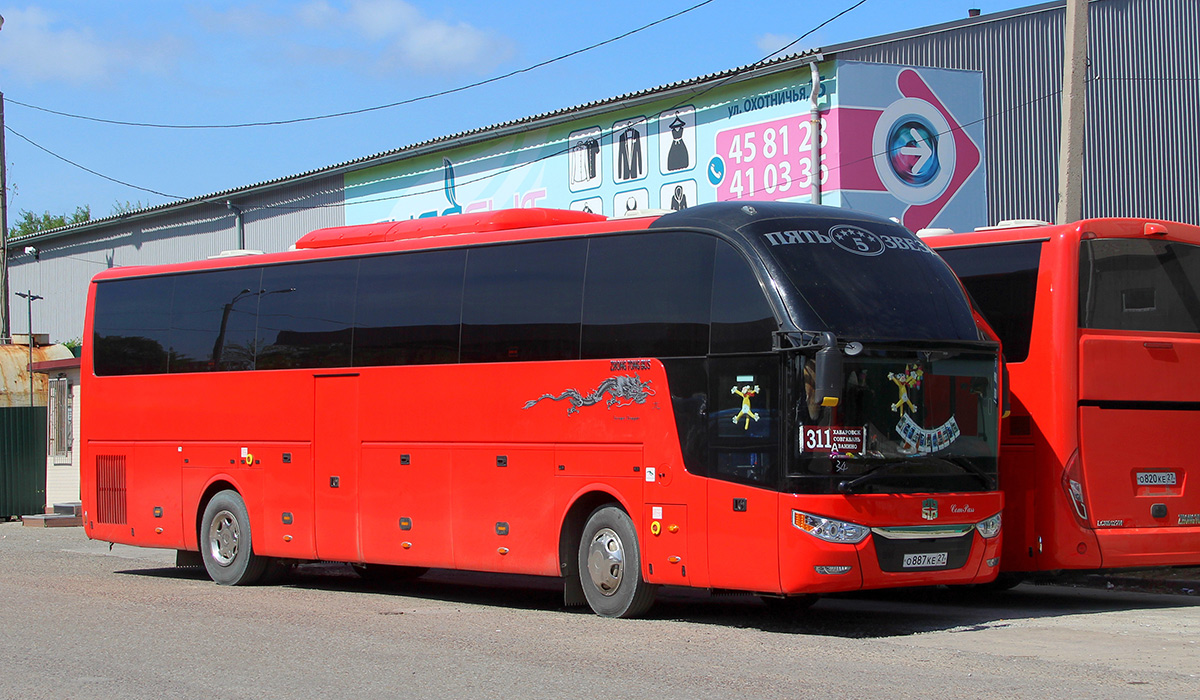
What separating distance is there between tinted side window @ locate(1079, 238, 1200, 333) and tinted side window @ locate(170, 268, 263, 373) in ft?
30.5

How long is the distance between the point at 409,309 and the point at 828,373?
5373mm

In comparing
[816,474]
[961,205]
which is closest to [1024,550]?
[816,474]

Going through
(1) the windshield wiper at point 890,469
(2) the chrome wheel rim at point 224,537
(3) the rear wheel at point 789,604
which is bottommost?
(3) the rear wheel at point 789,604

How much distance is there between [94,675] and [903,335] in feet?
22.1

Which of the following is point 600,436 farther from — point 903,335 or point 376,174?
point 376,174

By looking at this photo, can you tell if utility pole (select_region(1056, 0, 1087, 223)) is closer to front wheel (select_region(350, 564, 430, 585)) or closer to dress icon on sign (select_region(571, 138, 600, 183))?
front wheel (select_region(350, 564, 430, 585))

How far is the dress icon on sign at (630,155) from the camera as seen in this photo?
2911cm

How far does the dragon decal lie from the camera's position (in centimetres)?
1234

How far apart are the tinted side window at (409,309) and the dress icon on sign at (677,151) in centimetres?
1355

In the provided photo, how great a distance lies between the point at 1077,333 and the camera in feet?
42.0

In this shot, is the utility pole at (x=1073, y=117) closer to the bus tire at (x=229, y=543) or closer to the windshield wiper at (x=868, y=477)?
the windshield wiper at (x=868, y=477)

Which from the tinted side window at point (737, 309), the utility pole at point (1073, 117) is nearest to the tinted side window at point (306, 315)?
the tinted side window at point (737, 309)

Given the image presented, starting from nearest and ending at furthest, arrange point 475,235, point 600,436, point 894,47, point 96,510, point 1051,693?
1. point 1051,693
2. point 600,436
3. point 475,235
4. point 96,510
5. point 894,47

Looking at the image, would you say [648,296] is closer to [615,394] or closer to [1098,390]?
[615,394]
